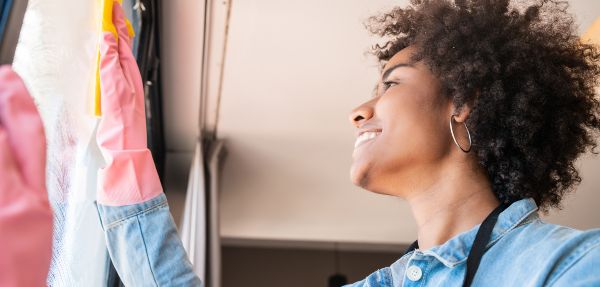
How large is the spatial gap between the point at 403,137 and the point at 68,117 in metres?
0.55

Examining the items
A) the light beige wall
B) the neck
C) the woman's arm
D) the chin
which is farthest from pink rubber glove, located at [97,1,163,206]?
the light beige wall

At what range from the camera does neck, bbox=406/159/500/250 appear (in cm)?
101

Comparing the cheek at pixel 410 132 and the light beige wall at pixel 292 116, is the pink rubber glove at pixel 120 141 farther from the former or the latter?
the light beige wall at pixel 292 116

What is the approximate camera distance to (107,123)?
3.32 ft

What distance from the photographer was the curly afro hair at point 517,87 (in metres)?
1.06

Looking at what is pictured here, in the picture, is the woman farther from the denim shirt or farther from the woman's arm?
the woman's arm

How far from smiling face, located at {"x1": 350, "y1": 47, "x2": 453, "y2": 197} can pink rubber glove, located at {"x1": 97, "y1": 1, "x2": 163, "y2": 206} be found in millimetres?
327

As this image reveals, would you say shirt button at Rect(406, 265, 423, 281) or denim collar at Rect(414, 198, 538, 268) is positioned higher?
denim collar at Rect(414, 198, 538, 268)

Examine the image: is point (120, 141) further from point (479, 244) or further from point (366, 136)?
point (479, 244)

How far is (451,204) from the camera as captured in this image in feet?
3.38

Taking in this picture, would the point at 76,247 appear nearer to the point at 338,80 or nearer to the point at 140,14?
the point at 140,14

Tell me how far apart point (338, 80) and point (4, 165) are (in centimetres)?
187

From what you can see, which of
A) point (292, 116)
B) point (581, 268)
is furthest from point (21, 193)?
point (292, 116)

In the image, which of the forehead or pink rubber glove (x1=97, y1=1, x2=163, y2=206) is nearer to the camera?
pink rubber glove (x1=97, y1=1, x2=163, y2=206)
